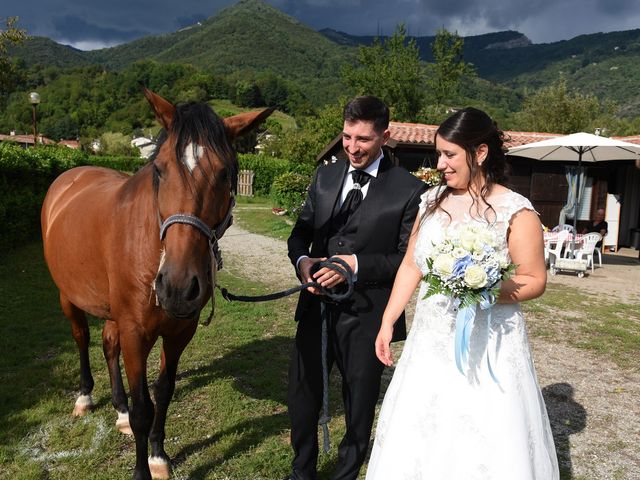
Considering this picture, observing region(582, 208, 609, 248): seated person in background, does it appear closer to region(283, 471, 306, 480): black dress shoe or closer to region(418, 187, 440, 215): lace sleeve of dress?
region(418, 187, 440, 215): lace sleeve of dress

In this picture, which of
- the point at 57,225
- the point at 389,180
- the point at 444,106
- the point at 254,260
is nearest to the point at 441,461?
the point at 389,180

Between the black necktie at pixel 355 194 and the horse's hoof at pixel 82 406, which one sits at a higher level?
the black necktie at pixel 355 194

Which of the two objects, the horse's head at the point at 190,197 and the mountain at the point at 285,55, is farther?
the mountain at the point at 285,55

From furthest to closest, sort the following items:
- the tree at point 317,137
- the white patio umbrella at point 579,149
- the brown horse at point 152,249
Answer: the tree at point 317,137
the white patio umbrella at point 579,149
the brown horse at point 152,249

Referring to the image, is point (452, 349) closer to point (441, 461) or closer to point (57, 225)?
point (441, 461)

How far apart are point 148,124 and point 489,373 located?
83.1 m

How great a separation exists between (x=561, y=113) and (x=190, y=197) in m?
42.8

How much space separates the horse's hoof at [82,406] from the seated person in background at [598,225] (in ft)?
48.2

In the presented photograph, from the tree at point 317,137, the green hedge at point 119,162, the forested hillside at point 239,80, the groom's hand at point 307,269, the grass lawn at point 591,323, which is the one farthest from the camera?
the forested hillside at point 239,80

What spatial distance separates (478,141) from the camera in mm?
2133

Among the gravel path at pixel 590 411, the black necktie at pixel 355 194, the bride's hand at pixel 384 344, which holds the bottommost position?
the gravel path at pixel 590 411

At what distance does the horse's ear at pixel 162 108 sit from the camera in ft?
7.80

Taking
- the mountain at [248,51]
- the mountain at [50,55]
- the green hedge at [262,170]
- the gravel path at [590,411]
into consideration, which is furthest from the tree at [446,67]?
the mountain at [50,55]

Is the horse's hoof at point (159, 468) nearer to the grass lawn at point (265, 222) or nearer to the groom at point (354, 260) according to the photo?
the groom at point (354, 260)
